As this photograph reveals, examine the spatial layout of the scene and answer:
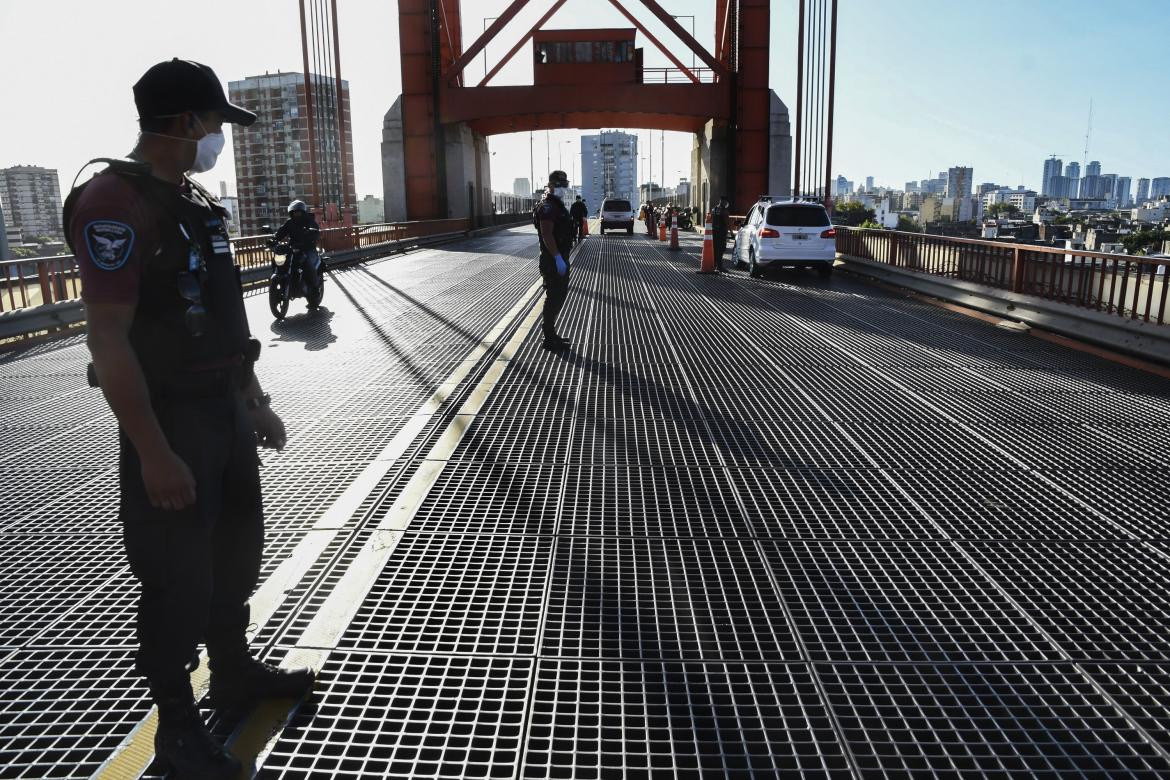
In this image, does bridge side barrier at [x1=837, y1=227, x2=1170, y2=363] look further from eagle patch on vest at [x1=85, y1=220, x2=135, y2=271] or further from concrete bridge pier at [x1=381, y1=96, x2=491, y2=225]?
concrete bridge pier at [x1=381, y1=96, x2=491, y2=225]

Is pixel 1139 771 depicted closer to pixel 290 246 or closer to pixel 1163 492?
pixel 1163 492

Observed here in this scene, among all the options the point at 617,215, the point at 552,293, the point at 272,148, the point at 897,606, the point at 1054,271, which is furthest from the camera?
the point at 272,148

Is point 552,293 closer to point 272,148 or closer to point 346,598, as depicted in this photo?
point 346,598

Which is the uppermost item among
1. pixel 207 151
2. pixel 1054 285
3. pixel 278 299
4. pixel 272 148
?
pixel 272 148

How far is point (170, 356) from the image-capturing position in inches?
98.9

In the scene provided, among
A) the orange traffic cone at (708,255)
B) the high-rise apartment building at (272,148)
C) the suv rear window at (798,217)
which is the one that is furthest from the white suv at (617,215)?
the high-rise apartment building at (272,148)

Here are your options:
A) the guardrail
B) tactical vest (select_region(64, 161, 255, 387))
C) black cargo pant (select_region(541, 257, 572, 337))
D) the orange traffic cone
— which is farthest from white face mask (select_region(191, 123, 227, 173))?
the orange traffic cone

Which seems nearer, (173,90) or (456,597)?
(173,90)

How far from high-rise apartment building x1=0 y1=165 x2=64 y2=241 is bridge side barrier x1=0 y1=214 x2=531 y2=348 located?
123m

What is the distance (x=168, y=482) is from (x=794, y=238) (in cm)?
1872

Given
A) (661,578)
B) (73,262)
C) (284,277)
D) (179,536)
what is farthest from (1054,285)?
Answer: (73,262)

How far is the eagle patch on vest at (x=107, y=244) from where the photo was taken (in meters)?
2.31

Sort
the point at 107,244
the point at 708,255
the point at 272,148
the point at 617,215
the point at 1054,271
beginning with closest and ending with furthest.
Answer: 1. the point at 107,244
2. the point at 1054,271
3. the point at 708,255
4. the point at 617,215
5. the point at 272,148

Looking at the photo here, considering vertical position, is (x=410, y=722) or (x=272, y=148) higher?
(x=272, y=148)
